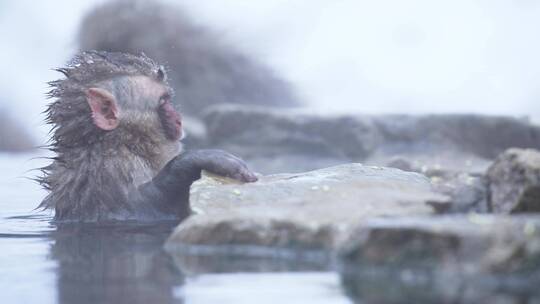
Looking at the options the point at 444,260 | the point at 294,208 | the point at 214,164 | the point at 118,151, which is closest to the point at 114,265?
the point at 294,208

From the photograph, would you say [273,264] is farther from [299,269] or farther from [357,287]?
[357,287]

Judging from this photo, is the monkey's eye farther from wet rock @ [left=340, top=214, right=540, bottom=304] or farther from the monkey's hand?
wet rock @ [left=340, top=214, right=540, bottom=304]

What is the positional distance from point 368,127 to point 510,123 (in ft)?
4.08

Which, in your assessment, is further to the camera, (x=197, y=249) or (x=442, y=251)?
(x=197, y=249)

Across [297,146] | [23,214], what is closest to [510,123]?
[297,146]

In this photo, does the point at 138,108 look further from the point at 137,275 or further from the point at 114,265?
the point at 137,275

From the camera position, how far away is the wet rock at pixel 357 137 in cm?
871

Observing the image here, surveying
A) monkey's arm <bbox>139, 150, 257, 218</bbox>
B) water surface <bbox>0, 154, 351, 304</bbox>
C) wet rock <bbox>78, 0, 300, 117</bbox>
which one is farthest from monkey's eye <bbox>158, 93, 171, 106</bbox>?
wet rock <bbox>78, 0, 300, 117</bbox>

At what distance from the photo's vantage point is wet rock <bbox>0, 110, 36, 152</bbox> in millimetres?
13961

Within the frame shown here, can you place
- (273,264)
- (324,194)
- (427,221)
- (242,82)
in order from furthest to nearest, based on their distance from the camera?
1. (242,82)
2. (324,194)
3. (273,264)
4. (427,221)

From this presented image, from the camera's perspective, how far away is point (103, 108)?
4.79m

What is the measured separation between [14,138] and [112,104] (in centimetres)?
964

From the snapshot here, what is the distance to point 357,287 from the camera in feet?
8.13

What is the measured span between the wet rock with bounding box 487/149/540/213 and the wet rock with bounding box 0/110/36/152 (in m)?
11.3
